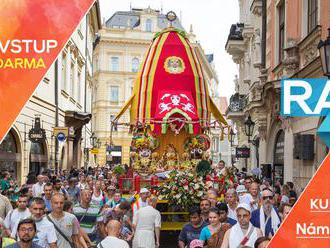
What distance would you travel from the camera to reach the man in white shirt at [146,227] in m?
9.31

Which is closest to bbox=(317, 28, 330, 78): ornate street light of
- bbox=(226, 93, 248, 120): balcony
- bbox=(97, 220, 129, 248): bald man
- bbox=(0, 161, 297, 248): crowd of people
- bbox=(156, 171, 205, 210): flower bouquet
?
bbox=(0, 161, 297, 248): crowd of people

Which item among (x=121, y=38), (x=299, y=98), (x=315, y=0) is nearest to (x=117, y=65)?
(x=121, y=38)

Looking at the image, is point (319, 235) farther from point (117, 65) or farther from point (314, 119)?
point (117, 65)

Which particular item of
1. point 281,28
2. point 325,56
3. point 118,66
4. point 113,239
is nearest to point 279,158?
point 281,28

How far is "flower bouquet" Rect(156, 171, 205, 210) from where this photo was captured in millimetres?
12586

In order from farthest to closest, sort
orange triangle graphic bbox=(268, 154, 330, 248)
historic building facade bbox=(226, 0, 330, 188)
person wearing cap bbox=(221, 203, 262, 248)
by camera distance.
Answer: historic building facade bbox=(226, 0, 330, 188) → person wearing cap bbox=(221, 203, 262, 248) → orange triangle graphic bbox=(268, 154, 330, 248)

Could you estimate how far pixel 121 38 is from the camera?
70.2 metres

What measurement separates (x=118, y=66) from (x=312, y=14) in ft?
186

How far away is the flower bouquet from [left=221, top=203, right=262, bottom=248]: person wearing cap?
615 cm

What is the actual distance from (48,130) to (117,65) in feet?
154

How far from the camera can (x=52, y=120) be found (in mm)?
26500

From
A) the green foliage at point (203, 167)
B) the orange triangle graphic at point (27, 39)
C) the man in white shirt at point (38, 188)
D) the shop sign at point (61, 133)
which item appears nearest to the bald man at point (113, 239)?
the orange triangle graphic at point (27, 39)

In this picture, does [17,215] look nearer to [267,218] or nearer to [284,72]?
[267,218]

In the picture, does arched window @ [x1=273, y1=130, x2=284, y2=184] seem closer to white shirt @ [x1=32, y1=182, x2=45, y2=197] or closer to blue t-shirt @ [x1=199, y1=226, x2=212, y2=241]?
white shirt @ [x1=32, y1=182, x2=45, y2=197]
